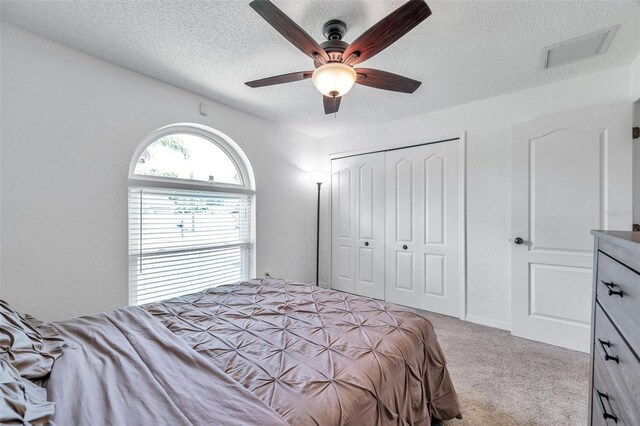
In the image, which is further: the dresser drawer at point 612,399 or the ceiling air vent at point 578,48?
the ceiling air vent at point 578,48

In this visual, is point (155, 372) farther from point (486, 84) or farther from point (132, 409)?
point (486, 84)

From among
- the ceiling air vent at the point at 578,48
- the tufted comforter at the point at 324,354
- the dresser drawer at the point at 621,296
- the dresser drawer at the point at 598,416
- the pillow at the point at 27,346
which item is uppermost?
the ceiling air vent at the point at 578,48

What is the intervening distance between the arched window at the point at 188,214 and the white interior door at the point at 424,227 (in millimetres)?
1854

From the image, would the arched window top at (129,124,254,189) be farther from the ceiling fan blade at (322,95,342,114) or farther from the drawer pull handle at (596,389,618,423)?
the drawer pull handle at (596,389,618,423)

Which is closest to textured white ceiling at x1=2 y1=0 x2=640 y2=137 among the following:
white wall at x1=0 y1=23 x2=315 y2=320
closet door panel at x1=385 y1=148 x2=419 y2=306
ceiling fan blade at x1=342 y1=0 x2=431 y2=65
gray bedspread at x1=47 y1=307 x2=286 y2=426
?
white wall at x1=0 y1=23 x2=315 y2=320

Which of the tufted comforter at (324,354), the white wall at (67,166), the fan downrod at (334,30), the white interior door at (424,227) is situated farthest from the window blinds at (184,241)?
the fan downrod at (334,30)

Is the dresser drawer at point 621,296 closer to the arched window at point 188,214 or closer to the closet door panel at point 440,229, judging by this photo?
the closet door panel at point 440,229

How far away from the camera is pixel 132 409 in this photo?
84cm

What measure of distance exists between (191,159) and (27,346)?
7.32ft

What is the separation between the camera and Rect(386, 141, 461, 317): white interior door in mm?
3178

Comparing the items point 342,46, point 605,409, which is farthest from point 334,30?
point 605,409

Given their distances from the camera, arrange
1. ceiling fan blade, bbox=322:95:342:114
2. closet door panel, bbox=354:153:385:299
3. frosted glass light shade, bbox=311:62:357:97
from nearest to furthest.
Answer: frosted glass light shade, bbox=311:62:357:97 → ceiling fan blade, bbox=322:95:342:114 → closet door panel, bbox=354:153:385:299

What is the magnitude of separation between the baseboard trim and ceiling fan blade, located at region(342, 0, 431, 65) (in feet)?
9.48

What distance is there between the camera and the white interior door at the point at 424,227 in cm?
318
